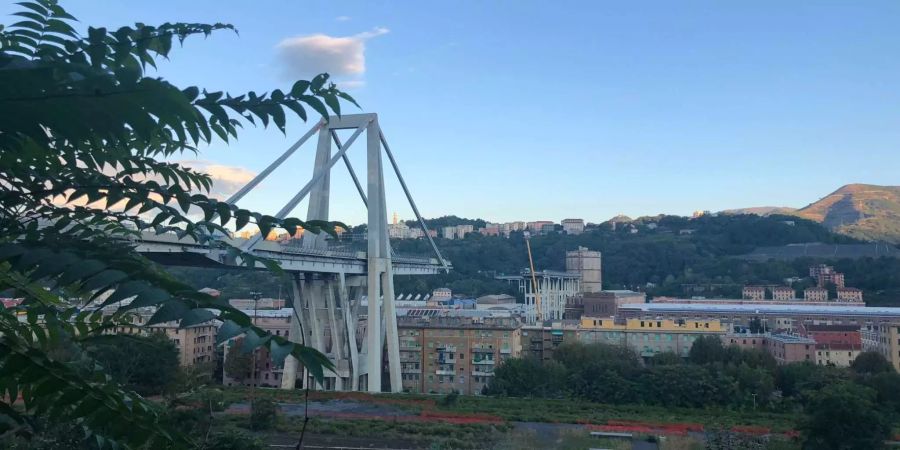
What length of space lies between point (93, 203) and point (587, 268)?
59.3 meters

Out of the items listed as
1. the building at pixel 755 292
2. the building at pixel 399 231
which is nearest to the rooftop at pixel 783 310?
the building at pixel 755 292

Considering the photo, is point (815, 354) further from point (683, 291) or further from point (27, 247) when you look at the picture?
point (683, 291)

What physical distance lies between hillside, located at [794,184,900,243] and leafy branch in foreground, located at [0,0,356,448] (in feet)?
362

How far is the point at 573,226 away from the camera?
85.6 m

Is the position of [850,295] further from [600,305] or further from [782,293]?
[600,305]

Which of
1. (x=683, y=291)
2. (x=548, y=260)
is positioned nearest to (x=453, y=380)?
(x=683, y=291)

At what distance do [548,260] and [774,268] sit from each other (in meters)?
20.8

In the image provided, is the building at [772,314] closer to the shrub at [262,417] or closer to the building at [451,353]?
the building at [451,353]

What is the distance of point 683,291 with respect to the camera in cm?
5569

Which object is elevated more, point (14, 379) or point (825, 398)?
point (14, 379)

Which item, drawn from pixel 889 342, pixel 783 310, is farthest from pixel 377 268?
pixel 783 310

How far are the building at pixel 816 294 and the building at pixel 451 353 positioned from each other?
3538cm

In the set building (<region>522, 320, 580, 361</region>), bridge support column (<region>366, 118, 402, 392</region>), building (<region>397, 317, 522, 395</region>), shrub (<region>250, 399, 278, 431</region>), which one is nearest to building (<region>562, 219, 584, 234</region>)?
building (<region>522, 320, 580, 361</region>)

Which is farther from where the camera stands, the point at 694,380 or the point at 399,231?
the point at 399,231
